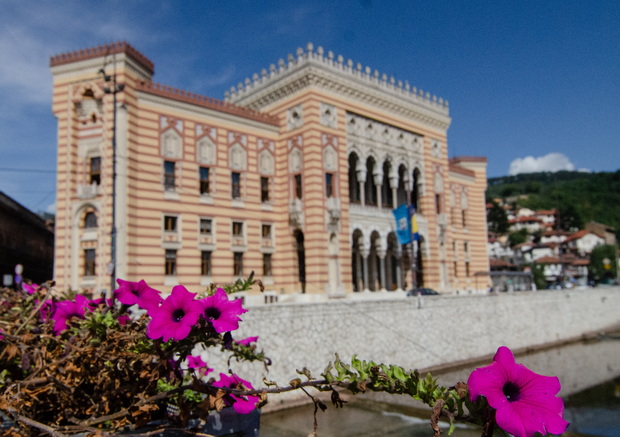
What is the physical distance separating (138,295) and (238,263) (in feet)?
80.5

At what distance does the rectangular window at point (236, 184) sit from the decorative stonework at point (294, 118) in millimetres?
4291

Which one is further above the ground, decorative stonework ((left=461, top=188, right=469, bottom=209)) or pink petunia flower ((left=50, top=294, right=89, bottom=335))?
decorative stonework ((left=461, top=188, right=469, bottom=209))

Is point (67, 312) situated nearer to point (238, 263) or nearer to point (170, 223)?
Answer: point (170, 223)

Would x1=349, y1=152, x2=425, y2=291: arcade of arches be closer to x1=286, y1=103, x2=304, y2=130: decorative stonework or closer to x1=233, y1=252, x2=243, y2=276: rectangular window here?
x1=286, y1=103, x2=304, y2=130: decorative stonework

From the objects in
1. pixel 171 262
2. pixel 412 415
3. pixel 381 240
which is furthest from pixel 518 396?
pixel 381 240

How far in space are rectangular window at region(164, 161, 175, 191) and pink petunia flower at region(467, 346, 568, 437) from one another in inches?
969

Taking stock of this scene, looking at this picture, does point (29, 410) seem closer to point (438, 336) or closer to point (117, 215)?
point (117, 215)

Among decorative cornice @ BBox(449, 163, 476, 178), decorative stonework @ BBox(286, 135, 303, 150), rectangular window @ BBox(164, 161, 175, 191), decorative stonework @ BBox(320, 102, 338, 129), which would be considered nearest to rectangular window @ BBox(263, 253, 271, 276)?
decorative stonework @ BBox(286, 135, 303, 150)

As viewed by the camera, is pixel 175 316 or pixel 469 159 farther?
pixel 469 159

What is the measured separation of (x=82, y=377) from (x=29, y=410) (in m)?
0.38

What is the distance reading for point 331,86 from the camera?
1123 inches

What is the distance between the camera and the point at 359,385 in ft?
6.75

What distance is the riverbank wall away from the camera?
18.0 metres

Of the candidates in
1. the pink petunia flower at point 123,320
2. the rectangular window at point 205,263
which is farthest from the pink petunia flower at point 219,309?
the rectangular window at point 205,263
